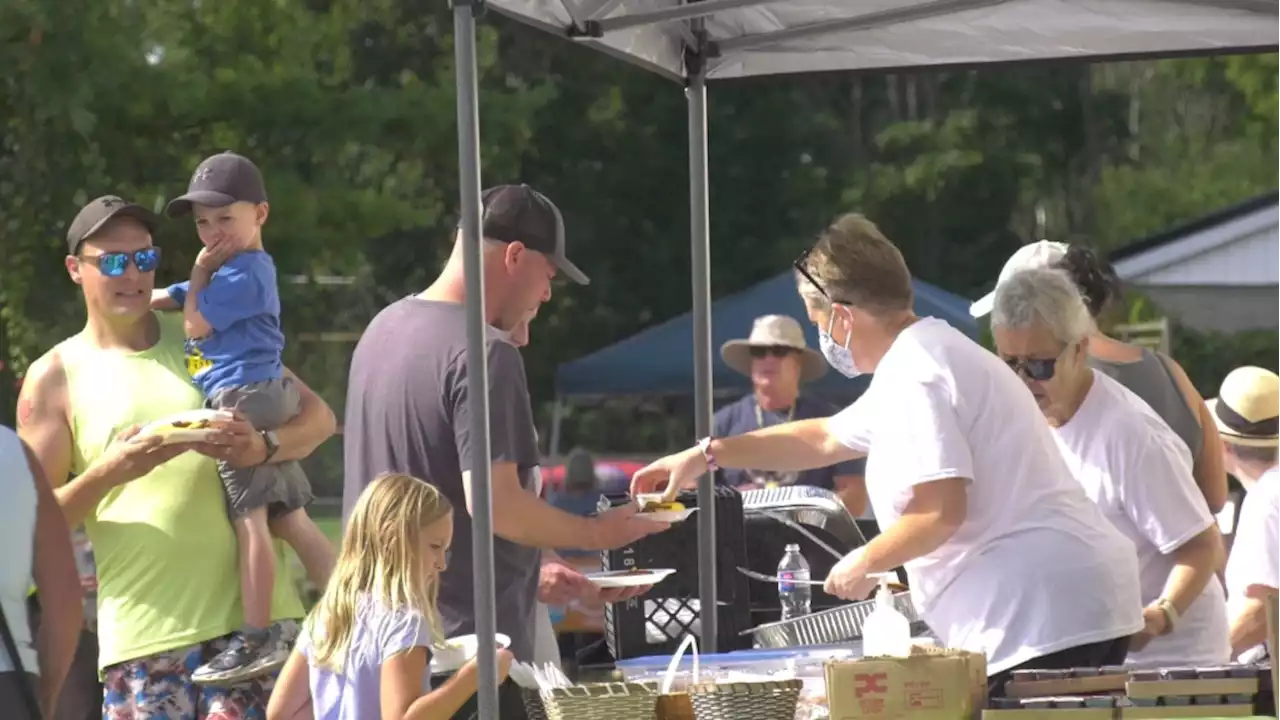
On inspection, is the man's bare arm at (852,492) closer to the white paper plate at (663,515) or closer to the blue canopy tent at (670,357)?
the white paper plate at (663,515)

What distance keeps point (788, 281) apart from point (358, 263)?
10.9 ft

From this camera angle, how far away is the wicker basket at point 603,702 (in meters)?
3.47

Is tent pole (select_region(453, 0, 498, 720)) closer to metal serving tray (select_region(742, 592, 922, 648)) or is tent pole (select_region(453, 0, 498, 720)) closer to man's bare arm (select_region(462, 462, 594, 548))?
man's bare arm (select_region(462, 462, 594, 548))

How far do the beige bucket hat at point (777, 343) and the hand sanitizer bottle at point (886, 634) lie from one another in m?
4.45

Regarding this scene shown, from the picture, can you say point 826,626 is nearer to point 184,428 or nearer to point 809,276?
point 809,276

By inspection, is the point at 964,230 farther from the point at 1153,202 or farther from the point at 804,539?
the point at 804,539

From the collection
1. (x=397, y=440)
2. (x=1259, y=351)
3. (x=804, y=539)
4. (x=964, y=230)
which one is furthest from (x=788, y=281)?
(x=964, y=230)

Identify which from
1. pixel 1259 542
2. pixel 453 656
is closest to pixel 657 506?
pixel 453 656

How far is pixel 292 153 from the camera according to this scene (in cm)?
1488

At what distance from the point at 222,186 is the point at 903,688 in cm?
233

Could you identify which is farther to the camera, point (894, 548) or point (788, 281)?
point (788, 281)

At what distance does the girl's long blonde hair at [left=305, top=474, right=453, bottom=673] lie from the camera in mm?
3705

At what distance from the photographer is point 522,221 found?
4.09 meters

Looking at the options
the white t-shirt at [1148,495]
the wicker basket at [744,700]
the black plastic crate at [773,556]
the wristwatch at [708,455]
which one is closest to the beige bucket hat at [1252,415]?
the black plastic crate at [773,556]
